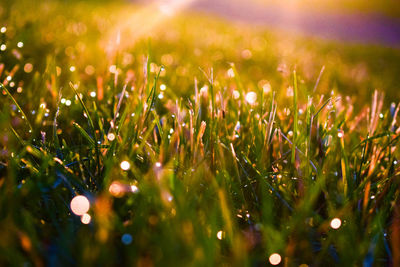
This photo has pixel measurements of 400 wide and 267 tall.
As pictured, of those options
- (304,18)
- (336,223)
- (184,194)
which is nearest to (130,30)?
(184,194)

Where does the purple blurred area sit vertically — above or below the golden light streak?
below

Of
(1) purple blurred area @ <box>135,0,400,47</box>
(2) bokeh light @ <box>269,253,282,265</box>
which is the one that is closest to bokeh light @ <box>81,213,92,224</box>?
(2) bokeh light @ <box>269,253,282,265</box>

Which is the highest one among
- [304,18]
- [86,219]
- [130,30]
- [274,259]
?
[86,219]

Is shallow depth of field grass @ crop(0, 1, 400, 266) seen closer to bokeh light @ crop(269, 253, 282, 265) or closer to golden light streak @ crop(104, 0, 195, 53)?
bokeh light @ crop(269, 253, 282, 265)

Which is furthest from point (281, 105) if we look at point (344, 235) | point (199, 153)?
point (344, 235)

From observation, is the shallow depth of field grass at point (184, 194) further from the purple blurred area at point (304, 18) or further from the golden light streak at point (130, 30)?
the purple blurred area at point (304, 18)

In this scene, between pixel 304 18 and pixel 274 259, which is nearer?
pixel 274 259

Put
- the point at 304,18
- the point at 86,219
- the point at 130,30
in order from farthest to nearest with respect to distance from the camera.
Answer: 1. the point at 304,18
2. the point at 130,30
3. the point at 86,219

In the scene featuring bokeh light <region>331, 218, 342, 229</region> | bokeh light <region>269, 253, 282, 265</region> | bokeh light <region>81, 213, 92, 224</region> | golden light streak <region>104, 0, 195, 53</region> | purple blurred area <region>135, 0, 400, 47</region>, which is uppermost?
bokeh light <region>81, 213, 92, 224</region>

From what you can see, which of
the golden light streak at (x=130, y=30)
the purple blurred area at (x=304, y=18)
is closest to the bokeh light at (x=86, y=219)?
the golden light streak at (x=130, y=30)

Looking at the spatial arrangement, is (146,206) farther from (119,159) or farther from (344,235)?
(344,235)

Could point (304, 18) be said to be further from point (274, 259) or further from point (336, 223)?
point (274, 259)
